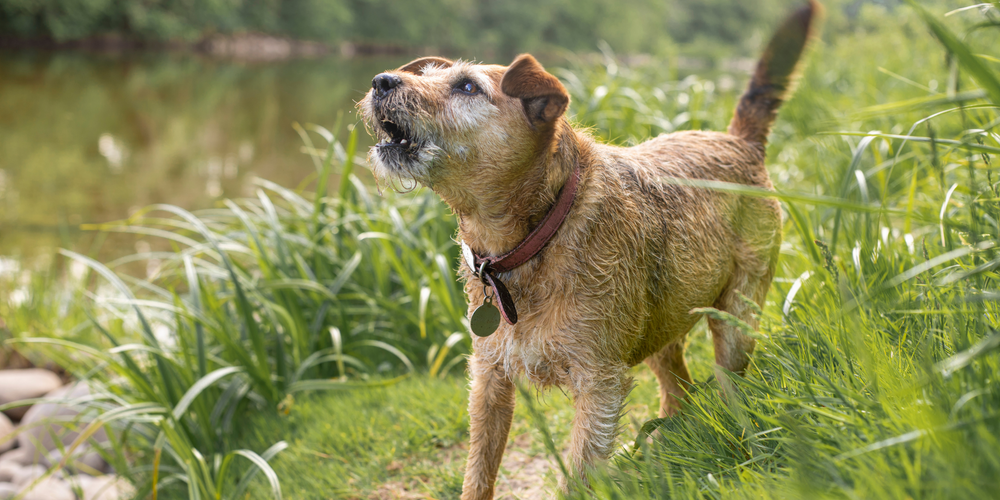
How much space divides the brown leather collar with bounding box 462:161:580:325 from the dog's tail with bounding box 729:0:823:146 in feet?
4.28

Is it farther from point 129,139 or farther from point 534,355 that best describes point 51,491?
point 129,139

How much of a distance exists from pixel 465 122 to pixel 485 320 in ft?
2.23

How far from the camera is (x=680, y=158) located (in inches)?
110

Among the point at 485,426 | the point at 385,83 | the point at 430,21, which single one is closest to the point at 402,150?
the point at 385,83

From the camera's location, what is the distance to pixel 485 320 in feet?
7.57

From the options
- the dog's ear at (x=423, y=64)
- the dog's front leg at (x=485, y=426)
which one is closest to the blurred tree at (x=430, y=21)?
the dog's ear at (x=423, y=64)

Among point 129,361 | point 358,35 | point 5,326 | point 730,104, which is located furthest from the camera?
point 358,35

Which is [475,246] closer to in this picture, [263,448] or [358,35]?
[263,448]

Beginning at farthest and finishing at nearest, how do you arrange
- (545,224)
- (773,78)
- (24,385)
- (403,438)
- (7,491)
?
(24,385) → (7,491) → (403,438) → (773,78) → (545,224)

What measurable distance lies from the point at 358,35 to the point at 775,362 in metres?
57.9

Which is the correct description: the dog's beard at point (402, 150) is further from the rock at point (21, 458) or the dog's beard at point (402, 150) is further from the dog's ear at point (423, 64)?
the rock at point (21, 458)

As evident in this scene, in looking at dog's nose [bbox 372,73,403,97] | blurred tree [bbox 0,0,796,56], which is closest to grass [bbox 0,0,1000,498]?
dog's nose [bbox 372,73,403,97]

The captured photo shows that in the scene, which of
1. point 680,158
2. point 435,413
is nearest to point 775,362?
point 680,158

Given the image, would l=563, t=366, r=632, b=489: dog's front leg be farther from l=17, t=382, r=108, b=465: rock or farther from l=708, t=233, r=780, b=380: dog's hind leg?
l=17, t=382, r=108, b=465: rock
